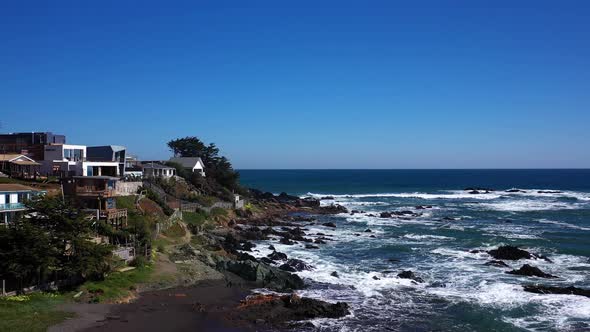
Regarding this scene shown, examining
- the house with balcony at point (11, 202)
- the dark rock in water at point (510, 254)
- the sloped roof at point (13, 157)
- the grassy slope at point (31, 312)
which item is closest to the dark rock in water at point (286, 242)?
the dark rock in water at point (510, 254)

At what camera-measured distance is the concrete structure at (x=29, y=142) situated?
49.5 m

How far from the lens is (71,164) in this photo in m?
47.1

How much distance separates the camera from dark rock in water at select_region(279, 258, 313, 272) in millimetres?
36344

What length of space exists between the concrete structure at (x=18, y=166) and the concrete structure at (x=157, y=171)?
662 inches

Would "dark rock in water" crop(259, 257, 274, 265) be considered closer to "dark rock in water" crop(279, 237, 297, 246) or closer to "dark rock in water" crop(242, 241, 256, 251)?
"dark rock in water" crop(242, 241, 256, 251)

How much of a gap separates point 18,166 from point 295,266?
26884mm

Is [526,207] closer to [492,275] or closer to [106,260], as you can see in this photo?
[492,275]

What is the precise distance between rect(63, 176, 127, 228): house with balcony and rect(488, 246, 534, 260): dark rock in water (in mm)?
30732

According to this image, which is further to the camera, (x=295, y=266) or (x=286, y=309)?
(x=295, y=266)

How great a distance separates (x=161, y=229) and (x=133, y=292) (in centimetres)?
1541

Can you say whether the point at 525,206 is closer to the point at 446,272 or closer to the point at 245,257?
the point at 446,272

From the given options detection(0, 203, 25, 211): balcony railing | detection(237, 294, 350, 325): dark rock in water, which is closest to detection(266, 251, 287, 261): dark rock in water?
detection(237, 294, 350, 325): dark rock in water

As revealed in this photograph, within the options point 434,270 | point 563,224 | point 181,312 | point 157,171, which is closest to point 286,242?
point 434,270

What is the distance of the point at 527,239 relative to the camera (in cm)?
A: 5153
